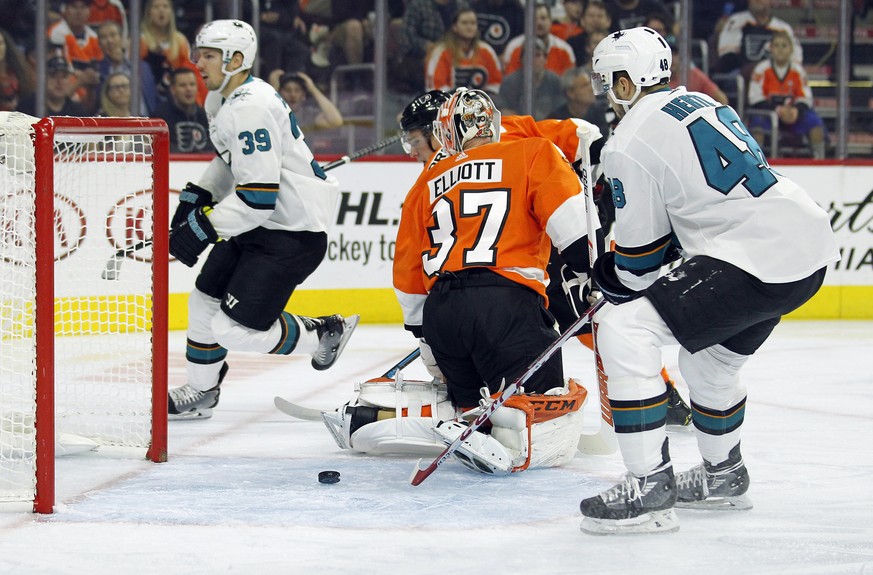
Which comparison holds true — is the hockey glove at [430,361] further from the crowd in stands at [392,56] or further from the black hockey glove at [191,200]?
the crowd in stands at [392,56]

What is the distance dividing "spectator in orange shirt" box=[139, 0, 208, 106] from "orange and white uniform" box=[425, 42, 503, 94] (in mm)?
1217

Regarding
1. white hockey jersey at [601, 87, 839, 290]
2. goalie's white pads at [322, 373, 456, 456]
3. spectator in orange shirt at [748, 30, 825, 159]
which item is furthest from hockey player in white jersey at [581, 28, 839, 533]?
spectator in orange shirt at [748, 30, 825, 159]

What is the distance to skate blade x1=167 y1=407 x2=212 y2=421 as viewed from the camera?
3.86 m

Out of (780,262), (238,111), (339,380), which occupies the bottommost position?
(339,380)

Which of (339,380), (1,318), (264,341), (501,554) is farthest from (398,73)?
(501,554)

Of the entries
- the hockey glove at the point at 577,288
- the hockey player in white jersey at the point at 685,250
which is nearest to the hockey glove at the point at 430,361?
the hockey glove at the point at 577,288

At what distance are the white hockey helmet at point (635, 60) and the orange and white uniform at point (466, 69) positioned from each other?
13.8ft

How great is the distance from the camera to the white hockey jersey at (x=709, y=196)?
2441 millimetres

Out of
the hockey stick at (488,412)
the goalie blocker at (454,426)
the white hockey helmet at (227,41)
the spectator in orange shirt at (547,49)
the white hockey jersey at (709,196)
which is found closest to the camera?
the white hockey jersey at (709,196)

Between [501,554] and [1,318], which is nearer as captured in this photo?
[501,554]

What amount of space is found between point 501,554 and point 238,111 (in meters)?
1.78

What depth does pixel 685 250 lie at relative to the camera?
8.42 feet

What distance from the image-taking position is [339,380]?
4711 mm

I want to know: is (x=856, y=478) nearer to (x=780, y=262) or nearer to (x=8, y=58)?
(x=780, y=262)
